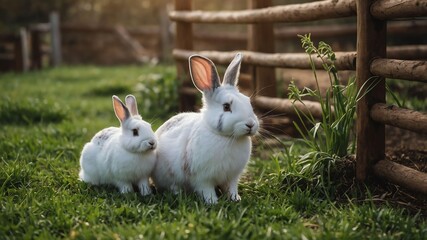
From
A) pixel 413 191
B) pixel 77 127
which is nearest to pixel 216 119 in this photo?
pixel 413 191

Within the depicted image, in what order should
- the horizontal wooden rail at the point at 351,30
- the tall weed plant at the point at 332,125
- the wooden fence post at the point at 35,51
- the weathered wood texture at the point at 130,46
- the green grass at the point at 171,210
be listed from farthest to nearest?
the weathered wood texture at the point at 130,46
the wooden fence post at the point at 35,51
the horizontal wooden rail at the point at 351,30
the tall weed plant at the point at 332,125
the green grass at the point at 171,210

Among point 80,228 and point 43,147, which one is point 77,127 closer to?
point 43,147

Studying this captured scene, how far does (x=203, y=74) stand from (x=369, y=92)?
1.11 meters

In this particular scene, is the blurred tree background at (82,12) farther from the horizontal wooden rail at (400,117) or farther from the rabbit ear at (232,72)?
the horizontal wooden rail at (400,117)

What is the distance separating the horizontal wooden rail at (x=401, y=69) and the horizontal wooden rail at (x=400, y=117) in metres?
0.21

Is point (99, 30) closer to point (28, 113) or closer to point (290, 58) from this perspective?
point (28, 113)

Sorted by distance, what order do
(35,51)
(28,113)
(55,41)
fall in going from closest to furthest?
(28,113), (35,51), (55,41)

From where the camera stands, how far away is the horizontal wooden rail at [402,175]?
3.38m

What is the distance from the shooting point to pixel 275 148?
17.6 feet

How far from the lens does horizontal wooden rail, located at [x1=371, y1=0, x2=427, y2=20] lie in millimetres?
3299

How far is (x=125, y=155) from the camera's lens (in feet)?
12.2

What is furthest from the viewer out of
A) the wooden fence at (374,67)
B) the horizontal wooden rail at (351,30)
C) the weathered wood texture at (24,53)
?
the weathered wood texture at (24,53)

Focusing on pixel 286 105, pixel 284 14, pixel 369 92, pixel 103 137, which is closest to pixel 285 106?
pixel 286 105

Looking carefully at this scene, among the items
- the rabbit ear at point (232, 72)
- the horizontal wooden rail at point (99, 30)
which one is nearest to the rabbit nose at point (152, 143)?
the rabbit ear at point (232, 72)
